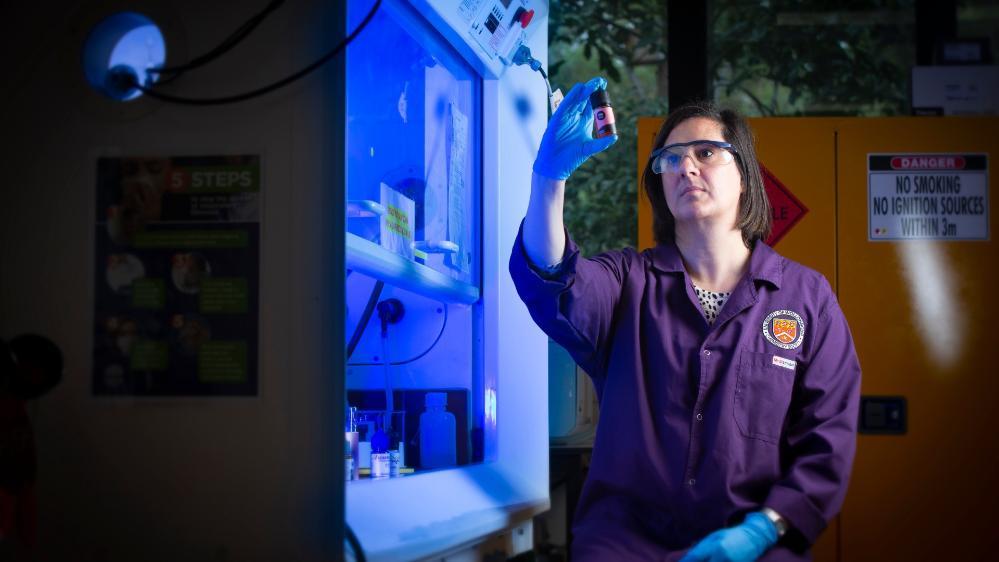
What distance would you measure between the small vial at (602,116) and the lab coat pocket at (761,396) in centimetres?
57

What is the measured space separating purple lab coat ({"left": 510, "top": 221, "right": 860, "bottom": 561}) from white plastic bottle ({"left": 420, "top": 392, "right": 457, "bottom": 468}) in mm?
483

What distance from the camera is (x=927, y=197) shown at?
3764mm

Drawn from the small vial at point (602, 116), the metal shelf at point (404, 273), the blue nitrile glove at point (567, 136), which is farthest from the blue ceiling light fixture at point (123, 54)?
the small vial at point (602, 116)

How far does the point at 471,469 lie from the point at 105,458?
1257 mm

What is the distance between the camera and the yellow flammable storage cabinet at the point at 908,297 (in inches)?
142

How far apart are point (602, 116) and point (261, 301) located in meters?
0.98

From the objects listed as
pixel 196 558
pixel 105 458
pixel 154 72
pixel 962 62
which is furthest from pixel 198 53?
pixel 962 62

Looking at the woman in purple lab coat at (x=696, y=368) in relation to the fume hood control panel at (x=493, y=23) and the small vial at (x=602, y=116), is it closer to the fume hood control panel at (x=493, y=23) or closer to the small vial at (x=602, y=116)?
the small vial at (x=602, y=116)

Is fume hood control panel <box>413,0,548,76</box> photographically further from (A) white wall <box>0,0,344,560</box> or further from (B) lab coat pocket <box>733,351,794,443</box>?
(B) lab coat pocket <box>733,351,794,443</box>

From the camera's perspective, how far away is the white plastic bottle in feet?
9.23

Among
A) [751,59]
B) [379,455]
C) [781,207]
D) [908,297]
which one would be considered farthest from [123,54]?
[751,59]

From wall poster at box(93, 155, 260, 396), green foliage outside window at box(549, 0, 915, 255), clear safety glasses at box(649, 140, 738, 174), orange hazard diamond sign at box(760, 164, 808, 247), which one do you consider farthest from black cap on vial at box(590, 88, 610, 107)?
green foliage outside window at box(549, 0, 915, 255)

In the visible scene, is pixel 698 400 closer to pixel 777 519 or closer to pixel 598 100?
pixel 777 519

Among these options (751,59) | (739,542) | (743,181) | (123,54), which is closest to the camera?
(123,54)
